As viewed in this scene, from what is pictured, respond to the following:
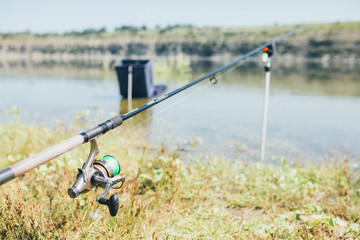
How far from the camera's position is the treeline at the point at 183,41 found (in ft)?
253

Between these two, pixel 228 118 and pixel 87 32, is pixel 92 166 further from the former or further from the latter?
pixel 87 32

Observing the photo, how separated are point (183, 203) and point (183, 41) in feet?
322

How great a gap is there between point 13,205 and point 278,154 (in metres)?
4.68

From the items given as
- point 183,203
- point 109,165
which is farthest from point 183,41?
point 109,165

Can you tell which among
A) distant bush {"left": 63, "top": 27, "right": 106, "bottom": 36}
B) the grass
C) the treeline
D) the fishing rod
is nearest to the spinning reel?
the fishing rod

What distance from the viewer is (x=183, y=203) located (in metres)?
3.32

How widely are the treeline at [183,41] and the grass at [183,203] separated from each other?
70192mm

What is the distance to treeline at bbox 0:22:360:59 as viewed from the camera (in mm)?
77000

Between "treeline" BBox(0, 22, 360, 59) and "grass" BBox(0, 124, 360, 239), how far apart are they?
70.2 meters

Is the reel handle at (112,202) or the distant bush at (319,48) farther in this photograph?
the distant bush at (319,48)

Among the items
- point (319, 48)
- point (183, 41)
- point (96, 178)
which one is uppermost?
point (183, 41)

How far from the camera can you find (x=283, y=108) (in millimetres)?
10656

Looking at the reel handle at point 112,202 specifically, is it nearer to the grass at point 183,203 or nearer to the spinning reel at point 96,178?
the spinning reel at point 96,178

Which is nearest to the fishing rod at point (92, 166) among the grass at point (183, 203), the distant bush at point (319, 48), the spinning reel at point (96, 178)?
the spinning reel at point (96, 178)
